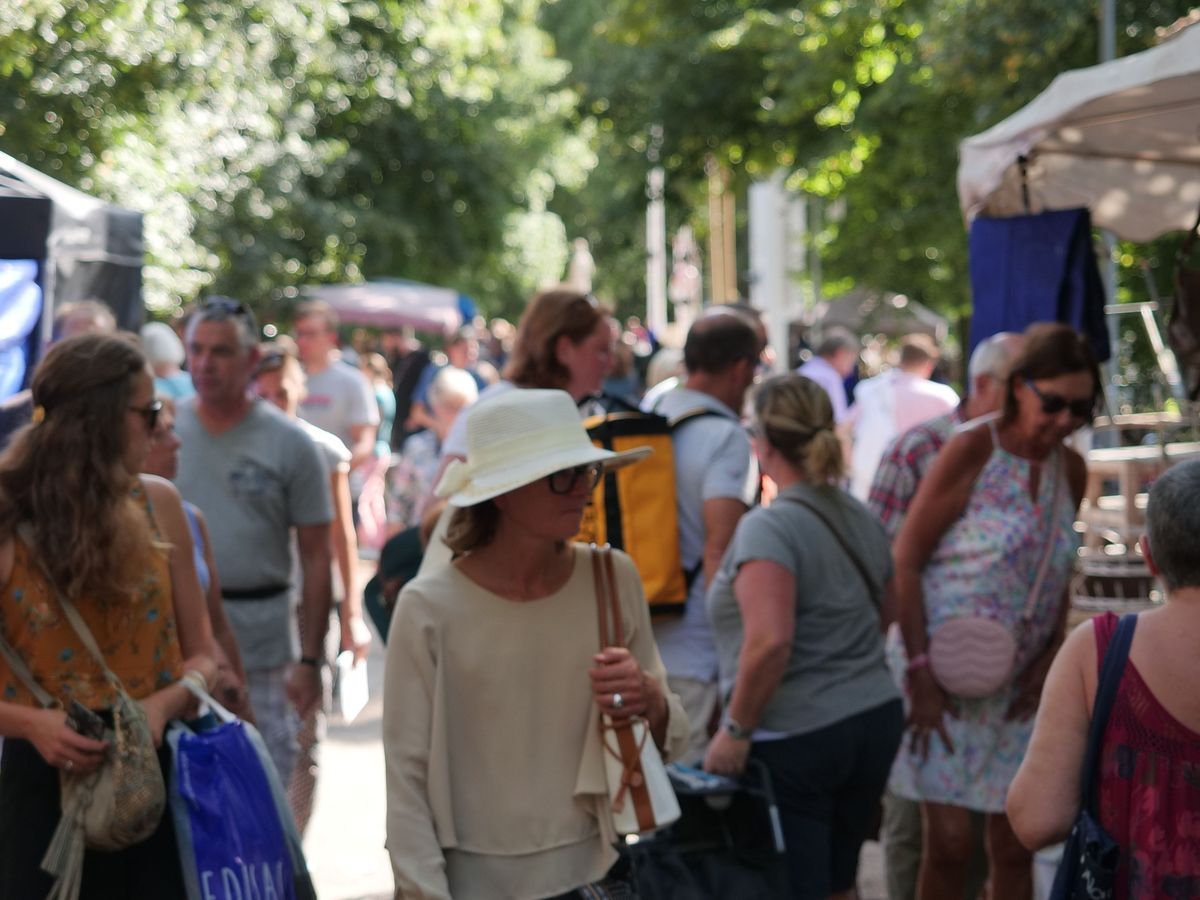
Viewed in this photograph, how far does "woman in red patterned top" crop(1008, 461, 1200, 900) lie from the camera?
3.14 m

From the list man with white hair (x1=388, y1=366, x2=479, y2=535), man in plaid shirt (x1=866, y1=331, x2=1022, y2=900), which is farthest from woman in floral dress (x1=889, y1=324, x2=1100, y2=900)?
man with white hair (x1=388, y1=366, x2=479, y2=535)

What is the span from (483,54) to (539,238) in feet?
35.6

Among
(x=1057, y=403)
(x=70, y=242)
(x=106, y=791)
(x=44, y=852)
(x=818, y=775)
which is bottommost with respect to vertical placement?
(x=818, y=775)

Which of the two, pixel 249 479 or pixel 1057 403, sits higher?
pixel 1057 403

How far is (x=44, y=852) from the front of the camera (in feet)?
12.4

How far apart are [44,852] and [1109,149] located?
4718 millimetres

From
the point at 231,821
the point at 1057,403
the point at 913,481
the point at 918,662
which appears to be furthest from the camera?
the point at 913,481

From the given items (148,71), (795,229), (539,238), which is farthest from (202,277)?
(539,238)

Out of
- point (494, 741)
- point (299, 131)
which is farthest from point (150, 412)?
point (299, 131)

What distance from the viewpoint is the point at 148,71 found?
1564 cm

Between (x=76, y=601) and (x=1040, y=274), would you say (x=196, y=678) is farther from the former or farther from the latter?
(x=1040, y=274)

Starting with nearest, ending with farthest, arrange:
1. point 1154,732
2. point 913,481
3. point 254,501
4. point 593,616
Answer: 1. point 1154,732
2. point 593,616
3. point 913,481
4. point 254,501

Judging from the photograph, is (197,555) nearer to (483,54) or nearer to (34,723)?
(34,723)

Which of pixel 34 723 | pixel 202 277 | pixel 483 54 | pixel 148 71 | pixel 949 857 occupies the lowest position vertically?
pixel 949 857
